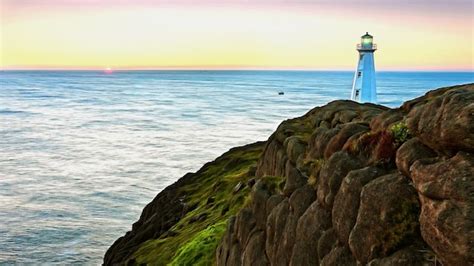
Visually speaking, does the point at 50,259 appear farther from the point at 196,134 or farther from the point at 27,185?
the point at 196,134

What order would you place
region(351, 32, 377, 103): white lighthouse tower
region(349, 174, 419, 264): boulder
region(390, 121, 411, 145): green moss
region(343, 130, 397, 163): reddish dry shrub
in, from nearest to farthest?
region(349, 174, 419, 264): boulder, region(390, 121, 411, 145): green moss, region(343, 130, 397, 163): reddish dry shrub, region(351, 32, 377, 103): white lighthouse tower

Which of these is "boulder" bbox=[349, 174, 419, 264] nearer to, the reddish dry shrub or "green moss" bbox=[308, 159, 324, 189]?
the reddish dry shrub

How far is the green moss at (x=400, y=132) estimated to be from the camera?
1528cm

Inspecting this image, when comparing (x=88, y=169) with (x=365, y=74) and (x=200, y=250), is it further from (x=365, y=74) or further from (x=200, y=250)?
(x=200, y=250)

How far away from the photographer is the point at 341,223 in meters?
16.2

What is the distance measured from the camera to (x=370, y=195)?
14.8 m

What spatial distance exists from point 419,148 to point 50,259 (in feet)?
173

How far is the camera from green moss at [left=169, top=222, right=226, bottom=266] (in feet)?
102

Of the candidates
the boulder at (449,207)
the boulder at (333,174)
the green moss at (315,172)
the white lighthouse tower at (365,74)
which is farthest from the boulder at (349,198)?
the white lighthouse tower at (365,74)

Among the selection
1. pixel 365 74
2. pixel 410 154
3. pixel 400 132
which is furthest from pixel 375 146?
pixel 365 74

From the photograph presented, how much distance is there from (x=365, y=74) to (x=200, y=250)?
7535 cm

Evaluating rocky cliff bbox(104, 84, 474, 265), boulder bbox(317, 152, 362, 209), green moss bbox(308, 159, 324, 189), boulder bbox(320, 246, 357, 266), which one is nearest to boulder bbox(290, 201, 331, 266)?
rocky cliff bbox(104, 84, 474, 265)

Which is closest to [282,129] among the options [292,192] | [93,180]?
[292,192]

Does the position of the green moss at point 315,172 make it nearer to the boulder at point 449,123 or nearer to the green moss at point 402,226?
the boulder at point 449,123
